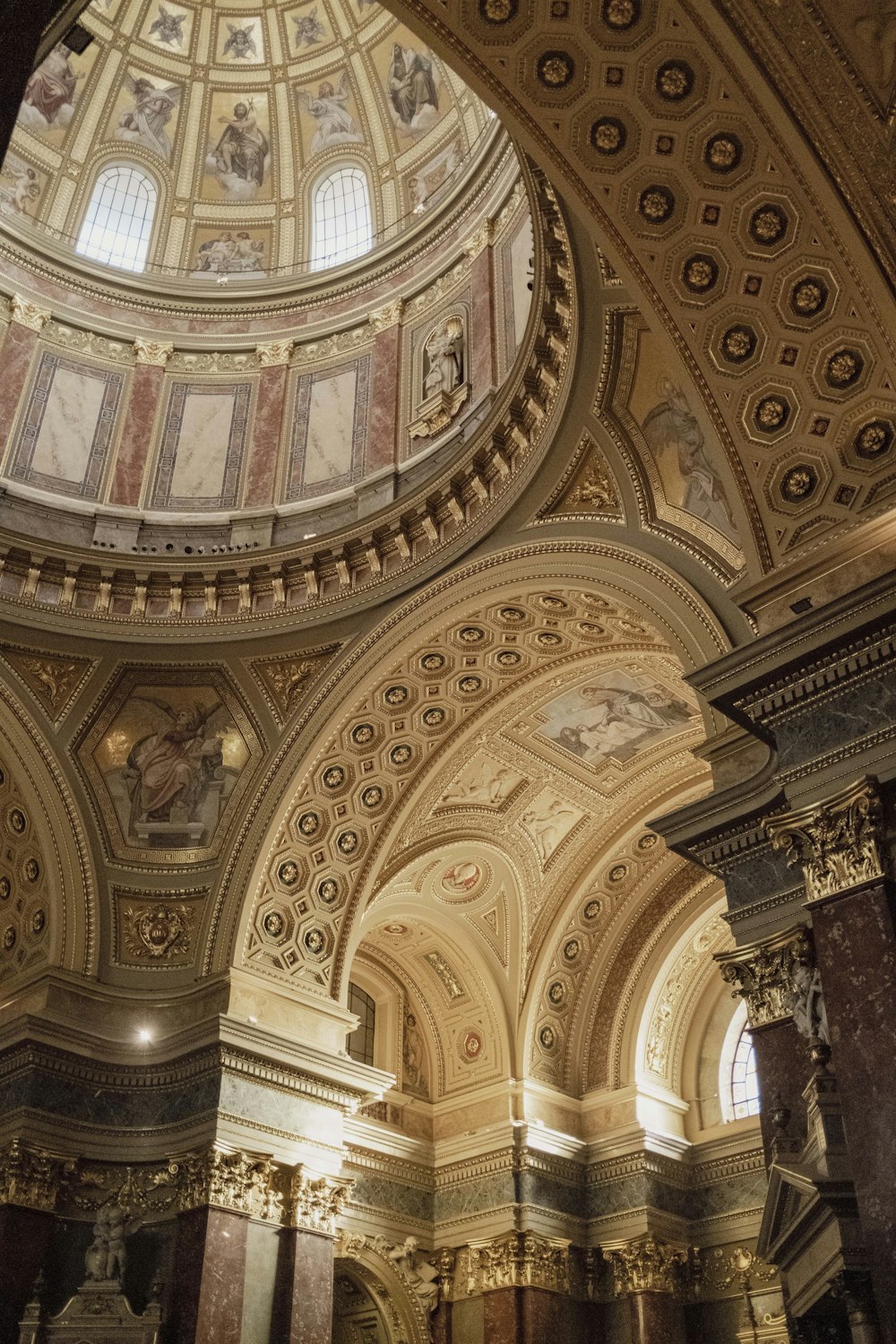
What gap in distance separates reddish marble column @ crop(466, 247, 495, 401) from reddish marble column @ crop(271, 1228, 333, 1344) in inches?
378

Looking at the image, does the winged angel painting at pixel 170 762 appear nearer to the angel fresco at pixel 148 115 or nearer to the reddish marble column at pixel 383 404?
the reddish marble column at pixel 383 404

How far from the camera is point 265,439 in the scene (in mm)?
17766

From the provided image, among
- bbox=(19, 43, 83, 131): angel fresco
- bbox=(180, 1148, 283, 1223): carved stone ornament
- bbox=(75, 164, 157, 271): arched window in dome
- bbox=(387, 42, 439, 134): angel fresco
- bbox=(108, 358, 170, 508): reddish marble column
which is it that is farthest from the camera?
bbox=(75, 164, 157, 271): arched window in dome

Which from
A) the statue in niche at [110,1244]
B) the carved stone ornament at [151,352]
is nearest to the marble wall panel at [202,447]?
the carved stone ornament at [151,352]

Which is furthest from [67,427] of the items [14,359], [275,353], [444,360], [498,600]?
[498,600]

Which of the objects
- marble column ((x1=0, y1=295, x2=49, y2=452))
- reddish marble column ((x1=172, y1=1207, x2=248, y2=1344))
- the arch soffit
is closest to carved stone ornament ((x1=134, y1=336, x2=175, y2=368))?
marble column ((x1=0, y1=295, x2=49, y2=452))

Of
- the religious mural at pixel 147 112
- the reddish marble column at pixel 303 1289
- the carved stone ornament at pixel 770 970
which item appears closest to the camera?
the carved stone ornament at pixel 770 970

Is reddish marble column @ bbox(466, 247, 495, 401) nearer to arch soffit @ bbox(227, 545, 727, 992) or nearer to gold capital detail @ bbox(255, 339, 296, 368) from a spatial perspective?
arch soffit @ bbox(227, 545, 727, 992)

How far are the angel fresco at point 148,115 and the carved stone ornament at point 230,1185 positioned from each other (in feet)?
46.5

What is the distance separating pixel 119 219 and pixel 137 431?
382 centimetres

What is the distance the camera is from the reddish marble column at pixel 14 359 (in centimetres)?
1700

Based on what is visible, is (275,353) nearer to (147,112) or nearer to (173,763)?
(147,112)

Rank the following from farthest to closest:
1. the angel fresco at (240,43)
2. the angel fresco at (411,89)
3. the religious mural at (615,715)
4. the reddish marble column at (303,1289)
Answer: the angel fresco at (240,43) → the angel fresco at (411,89) → the religious mural at (615,715) → the reddish marble column at (303,1289)

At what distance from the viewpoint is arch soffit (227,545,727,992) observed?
11.4m
